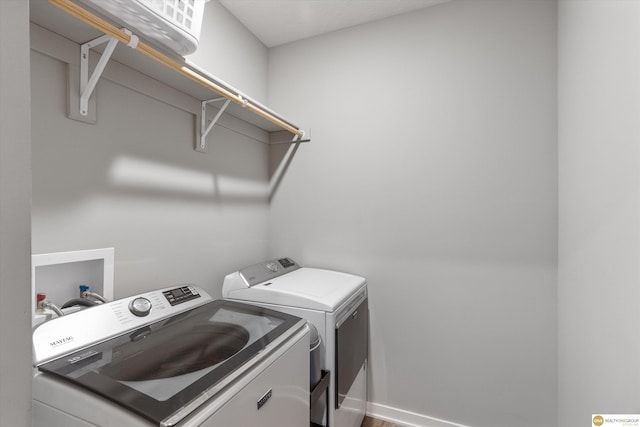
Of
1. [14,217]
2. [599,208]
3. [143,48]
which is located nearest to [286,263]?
[143,48]

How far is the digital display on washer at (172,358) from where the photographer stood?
28.6 inches

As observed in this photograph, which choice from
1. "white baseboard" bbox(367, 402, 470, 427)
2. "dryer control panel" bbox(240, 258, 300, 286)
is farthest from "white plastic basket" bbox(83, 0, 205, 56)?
"white baseboard" bbox(367, 402, 470, 427)

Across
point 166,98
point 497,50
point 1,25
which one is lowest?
point 1,25

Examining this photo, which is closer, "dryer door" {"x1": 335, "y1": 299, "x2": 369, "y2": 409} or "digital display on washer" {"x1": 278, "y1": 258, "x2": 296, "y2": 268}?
"dryer door" {"x1": 335, "y1": 299, "x2": 369, "y2": 409}

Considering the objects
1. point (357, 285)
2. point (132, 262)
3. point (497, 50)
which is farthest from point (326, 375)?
point (497, 50)

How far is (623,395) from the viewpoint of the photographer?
2.94 feet

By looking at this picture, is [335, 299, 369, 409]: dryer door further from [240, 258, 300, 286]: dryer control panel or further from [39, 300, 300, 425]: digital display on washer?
[240, 258, 300, 286]: dryer control panel

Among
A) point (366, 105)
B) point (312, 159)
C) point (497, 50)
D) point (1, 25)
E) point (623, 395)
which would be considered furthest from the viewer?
point (312, 159)

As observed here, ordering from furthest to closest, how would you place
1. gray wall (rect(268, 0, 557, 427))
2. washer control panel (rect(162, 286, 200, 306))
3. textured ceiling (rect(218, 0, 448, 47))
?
1. textured ceiling (rect(218, 0, 448, 47))
2. gray wall (rect(268, 0, 557, 427))
3. washer control panel (rect(162, 286, 200, 306))

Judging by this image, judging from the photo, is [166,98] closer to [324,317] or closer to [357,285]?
[324,317]

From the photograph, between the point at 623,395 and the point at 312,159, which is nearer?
the point at 623,395

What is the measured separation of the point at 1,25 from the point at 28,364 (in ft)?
1.42

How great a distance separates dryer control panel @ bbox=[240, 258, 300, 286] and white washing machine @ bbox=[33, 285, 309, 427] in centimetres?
33

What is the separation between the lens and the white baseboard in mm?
1880
